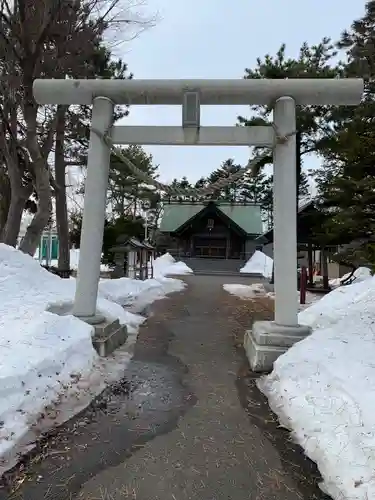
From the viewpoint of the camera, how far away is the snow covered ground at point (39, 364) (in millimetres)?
3611

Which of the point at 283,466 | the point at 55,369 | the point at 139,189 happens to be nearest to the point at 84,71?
the point at 55,369

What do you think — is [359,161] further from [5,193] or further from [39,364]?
[5,193]

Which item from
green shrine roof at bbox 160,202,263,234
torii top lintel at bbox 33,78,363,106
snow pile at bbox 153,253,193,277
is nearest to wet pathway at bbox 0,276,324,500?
torii top lintel at bbox 33,78,363,106

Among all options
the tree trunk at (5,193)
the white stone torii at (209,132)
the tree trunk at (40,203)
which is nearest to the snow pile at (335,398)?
the white stone torii at (209,132)

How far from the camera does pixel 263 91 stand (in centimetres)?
629

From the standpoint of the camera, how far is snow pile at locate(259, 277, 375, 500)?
9.87 feet

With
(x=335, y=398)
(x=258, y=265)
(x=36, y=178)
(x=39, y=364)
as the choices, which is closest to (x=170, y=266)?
(x=258, y=265)

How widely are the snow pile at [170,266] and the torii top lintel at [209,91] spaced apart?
2133 cm

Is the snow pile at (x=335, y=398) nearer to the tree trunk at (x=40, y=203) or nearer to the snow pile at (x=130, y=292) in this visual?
the snow pile at (x=130, y=292)

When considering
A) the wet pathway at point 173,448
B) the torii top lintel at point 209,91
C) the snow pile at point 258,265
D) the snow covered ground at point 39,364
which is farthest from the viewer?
the snow pile at point 258,265

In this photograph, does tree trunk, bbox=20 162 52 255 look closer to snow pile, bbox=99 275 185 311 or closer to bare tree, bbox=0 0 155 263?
bare tree, bbox=0 0 155 263

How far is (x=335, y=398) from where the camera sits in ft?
13.1

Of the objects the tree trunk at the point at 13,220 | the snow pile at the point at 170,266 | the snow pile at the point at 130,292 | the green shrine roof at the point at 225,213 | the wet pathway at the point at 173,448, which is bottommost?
the wet pathway at the point at 173,448

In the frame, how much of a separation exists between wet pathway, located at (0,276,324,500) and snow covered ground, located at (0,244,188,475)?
0.22 m
